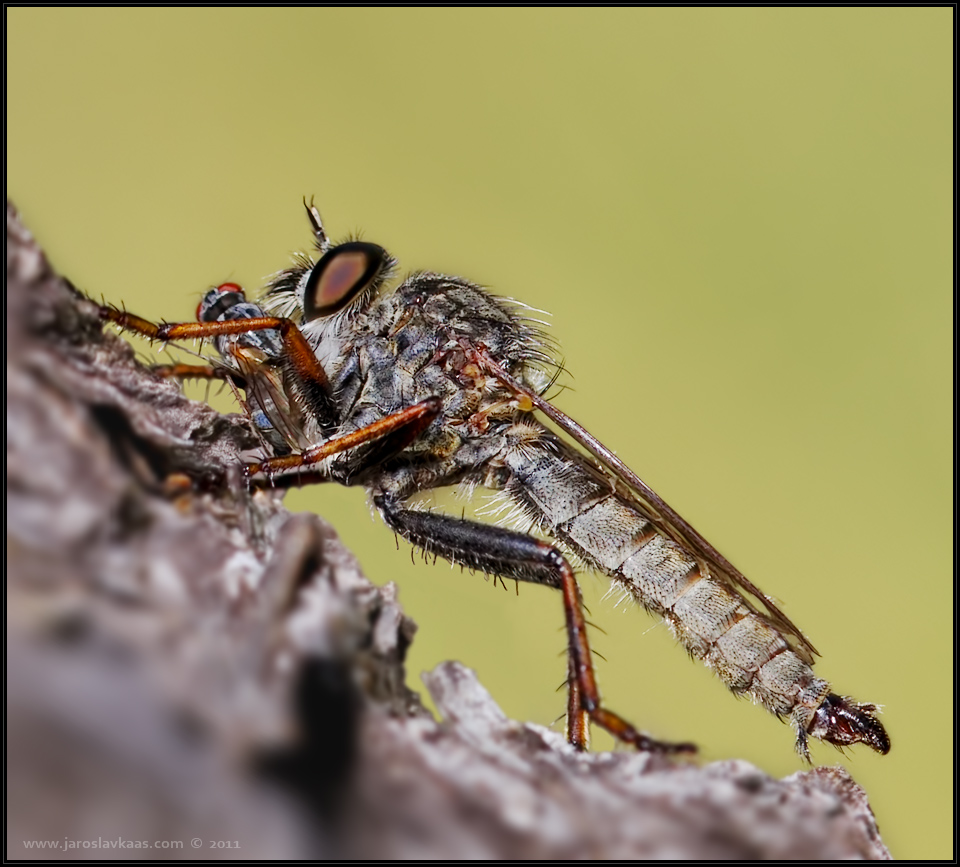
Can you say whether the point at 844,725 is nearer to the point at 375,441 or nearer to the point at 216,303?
the point at 375,441

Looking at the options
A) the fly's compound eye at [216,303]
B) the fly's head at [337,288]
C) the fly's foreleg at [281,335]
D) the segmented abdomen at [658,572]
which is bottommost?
the segmented abdomen at [658,572]

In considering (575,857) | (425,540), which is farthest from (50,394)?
(425,540)

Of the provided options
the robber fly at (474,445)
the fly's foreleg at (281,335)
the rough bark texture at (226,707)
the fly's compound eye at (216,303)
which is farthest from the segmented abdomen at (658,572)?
the rough bark texture at (226,707)

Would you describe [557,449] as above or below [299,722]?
above

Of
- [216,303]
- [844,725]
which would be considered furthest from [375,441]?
[844,725]

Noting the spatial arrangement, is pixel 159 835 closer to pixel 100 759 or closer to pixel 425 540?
pixel 100 759

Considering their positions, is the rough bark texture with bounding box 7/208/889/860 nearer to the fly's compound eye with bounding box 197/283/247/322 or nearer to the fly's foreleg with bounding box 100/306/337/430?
the fly's foreleg with bounding box 100/306/337/430

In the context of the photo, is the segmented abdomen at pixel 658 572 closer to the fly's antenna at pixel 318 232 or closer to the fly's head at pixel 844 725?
the fly's head at pixel 844 725
